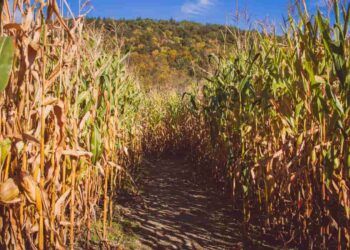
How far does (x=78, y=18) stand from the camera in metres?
2.38

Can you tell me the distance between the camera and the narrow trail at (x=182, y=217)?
341cm

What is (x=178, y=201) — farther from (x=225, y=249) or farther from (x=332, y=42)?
(x=332, y=42)

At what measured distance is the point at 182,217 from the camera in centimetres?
412

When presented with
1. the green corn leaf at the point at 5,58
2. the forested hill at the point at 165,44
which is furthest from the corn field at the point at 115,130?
the forested hill at the point at 165,44

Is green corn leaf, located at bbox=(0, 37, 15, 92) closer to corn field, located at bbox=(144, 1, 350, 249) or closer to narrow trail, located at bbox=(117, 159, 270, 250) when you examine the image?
corn field, located at bbox=(144, 1, 350, 249)

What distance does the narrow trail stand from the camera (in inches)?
134

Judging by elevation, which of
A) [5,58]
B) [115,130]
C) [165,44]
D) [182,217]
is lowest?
[182,217]

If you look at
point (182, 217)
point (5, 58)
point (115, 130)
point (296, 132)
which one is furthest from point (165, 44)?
point (5, 58)

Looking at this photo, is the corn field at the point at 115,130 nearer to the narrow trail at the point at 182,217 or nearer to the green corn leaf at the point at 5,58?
the green corn leaf at the point at 5,58

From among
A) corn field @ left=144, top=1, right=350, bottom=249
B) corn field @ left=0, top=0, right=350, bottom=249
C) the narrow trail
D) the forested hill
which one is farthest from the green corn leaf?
the forested hill

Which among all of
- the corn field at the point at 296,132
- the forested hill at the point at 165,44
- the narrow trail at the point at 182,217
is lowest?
the narrow trail at the point at 182,217

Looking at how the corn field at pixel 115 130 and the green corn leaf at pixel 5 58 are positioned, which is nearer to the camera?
the green corn leaf at pixel 5 58

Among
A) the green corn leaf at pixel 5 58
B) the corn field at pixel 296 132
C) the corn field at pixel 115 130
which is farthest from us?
the corn field at pixel 296 132

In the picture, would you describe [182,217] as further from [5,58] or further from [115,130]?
[5,58]
